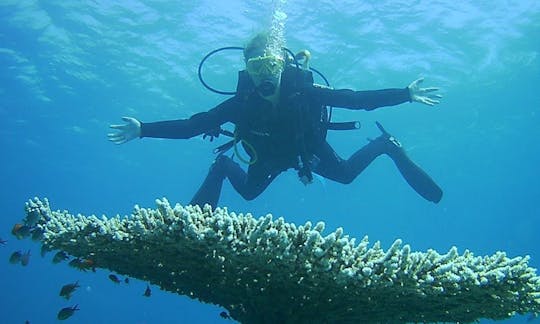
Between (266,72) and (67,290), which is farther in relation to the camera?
(266,72)

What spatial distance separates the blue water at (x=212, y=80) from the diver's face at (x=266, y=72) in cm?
758

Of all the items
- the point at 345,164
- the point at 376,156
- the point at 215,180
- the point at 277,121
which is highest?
the point at 376,156

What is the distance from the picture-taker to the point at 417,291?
3305mm

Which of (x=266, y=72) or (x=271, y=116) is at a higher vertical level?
(x=266, y=72)

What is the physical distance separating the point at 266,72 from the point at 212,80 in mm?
20023

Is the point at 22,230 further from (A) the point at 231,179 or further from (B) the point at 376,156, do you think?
(B) the point at 376,156

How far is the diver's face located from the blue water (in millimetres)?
7579

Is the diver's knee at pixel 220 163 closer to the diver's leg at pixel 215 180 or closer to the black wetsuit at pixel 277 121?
the diver's leg at pixel 215 180

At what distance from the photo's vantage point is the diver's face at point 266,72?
7.12 metres

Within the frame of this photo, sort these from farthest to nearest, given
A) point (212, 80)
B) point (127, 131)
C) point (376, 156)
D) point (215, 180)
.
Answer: point (212, 80), point (376, 156), point (215, 180), point (127, 131)

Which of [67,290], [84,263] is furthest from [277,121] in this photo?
[67,290]

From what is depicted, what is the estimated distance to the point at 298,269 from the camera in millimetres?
3152

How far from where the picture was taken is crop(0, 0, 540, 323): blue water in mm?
20266

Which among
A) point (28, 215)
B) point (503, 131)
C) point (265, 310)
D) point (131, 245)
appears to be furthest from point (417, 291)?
point (503, 131)
